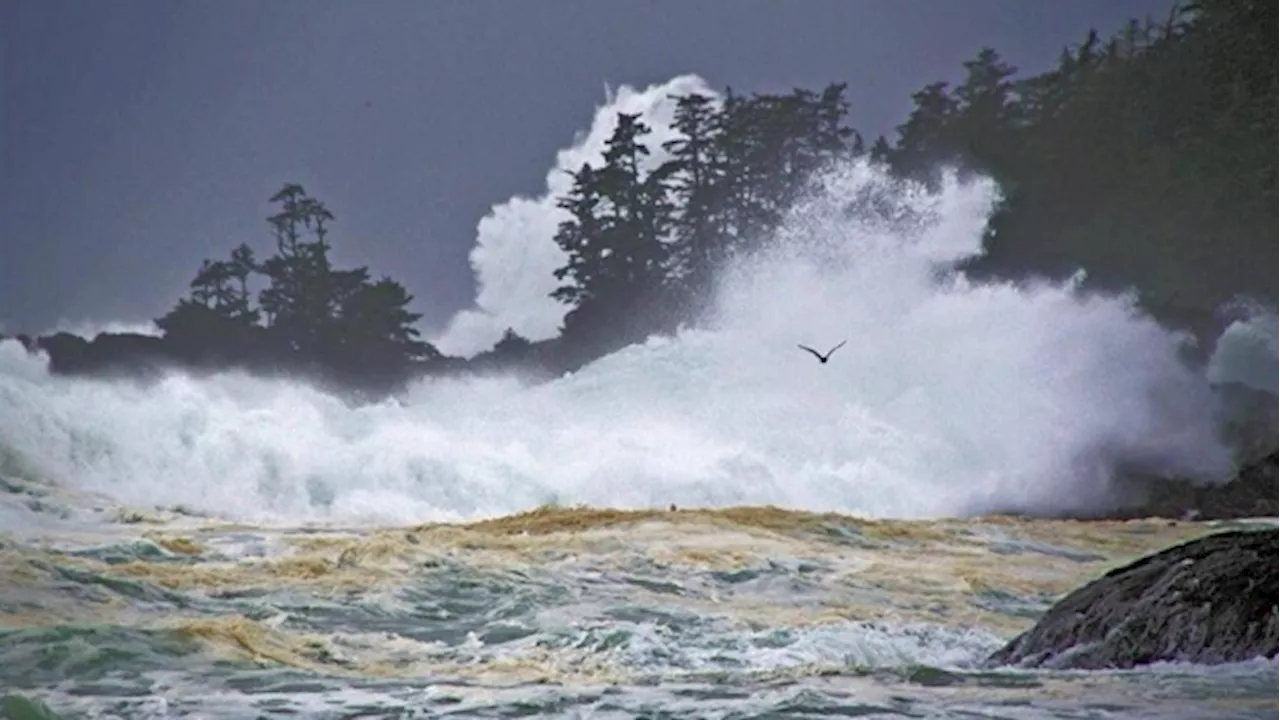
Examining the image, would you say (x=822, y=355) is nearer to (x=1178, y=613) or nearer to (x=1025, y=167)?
(x=1025, y=167)

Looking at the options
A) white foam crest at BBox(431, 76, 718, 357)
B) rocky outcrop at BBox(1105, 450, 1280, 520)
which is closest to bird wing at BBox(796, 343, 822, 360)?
white foam crest at BBox(431, 76, 718, 357)

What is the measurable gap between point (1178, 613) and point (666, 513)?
1561 millimetres

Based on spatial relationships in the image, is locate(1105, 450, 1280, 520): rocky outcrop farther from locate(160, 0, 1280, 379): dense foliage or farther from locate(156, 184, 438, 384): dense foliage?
locate(156, 184, 438, 384): dense foliage

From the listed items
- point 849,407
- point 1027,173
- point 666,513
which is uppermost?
point 1027,173

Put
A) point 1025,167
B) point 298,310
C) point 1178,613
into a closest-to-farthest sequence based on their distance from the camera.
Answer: point 1178,613 < point 298,310 < point 1025,167

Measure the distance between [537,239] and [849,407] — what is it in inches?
35.4

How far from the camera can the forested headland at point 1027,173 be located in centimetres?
418

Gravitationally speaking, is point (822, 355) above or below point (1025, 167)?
below

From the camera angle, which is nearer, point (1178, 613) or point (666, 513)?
point (1178, 613)

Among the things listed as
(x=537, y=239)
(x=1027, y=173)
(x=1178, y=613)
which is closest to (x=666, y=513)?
(x=537, y=239)

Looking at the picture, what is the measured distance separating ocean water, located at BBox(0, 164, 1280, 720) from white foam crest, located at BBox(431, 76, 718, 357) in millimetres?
175

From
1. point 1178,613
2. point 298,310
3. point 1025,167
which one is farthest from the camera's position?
point 1025,167

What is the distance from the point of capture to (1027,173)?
14.1 feet

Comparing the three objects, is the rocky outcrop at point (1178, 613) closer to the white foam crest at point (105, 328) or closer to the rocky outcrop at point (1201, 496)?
the rocky outcrop at point (1201, 496)
